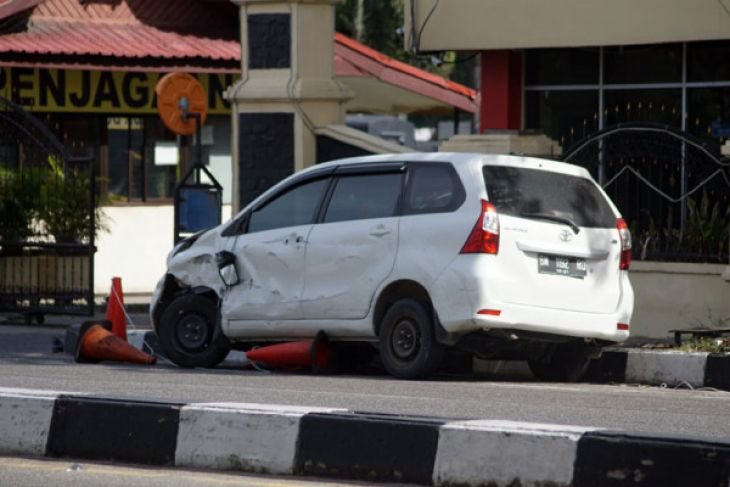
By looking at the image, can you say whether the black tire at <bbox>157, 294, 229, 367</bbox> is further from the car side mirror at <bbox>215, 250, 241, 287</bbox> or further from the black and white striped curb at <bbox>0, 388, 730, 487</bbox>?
the black and white striped curb at <bbox>0, 388, 730, 487</bbox>

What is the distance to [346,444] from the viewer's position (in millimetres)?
8461

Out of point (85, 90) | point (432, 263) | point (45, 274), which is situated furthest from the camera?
point (85, 90)

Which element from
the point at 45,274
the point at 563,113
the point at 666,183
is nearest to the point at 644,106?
the point at 563,113

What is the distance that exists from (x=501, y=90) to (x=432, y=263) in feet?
30.0

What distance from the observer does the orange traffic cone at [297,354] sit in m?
14.1

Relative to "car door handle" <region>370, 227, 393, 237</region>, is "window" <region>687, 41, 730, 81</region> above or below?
above

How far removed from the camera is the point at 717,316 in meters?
16.6

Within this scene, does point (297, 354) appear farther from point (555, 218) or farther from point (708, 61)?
point (708, 61)

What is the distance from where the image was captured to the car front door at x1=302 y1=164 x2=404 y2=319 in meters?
13.6

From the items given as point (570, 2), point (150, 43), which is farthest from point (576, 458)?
point (150, 43)

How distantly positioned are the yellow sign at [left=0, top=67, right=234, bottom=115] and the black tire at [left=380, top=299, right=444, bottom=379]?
609 inches

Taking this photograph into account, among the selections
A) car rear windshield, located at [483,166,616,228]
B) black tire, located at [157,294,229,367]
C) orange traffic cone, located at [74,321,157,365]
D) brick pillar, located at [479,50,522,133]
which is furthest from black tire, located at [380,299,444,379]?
brick pillar, located at [479,50,522,133]

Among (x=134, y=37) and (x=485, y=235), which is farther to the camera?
(x=134, y=37)

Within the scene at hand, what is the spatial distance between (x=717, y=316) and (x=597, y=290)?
3568mm
